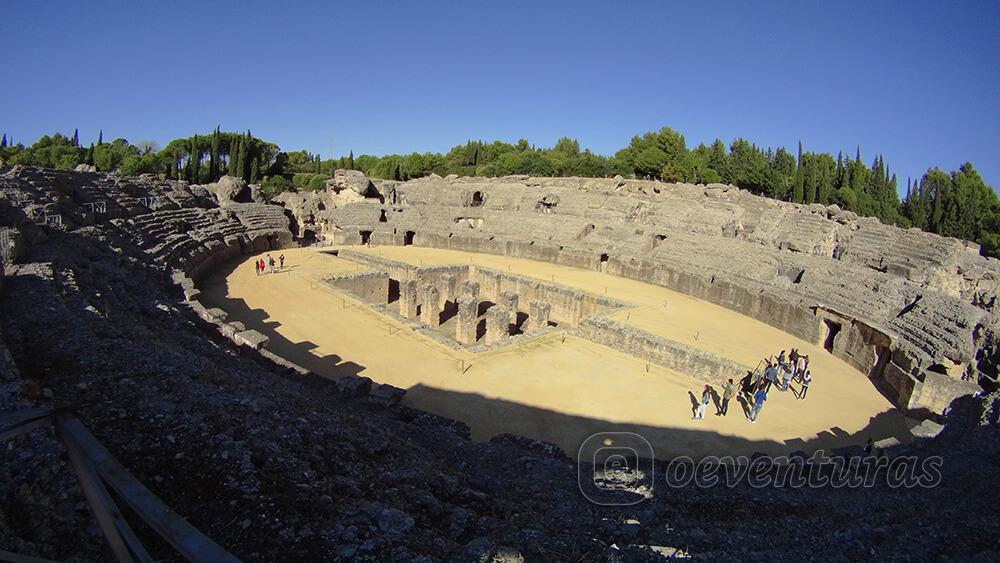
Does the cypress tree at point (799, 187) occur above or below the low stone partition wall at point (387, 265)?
above

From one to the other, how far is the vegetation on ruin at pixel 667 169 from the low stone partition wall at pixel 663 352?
27731 mm

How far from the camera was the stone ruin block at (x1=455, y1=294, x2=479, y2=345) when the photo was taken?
15625 millimetres

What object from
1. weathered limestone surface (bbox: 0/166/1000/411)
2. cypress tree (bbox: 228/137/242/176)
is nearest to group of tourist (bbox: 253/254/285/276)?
weathered limestone surface (bbox: 0/166/1000/411)

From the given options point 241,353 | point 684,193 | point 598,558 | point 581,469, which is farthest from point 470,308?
point 684,193

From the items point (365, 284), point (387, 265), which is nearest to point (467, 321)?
point (365, 284)

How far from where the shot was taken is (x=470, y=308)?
1560 cm

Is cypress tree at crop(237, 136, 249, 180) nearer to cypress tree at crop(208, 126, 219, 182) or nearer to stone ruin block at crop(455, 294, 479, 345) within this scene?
cypress tree at crop(208, 126, 219, 182)

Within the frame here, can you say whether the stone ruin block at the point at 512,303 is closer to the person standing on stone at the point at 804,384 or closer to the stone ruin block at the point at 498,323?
the stone ruin block at the point at 498,323

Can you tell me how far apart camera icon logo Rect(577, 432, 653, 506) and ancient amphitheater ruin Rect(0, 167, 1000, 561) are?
0.28 m

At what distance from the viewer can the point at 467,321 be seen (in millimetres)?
15703

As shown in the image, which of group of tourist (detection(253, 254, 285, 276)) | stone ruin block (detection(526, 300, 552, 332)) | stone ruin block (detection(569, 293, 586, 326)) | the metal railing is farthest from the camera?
group of tourist (detection(253, 254, 285, 276))

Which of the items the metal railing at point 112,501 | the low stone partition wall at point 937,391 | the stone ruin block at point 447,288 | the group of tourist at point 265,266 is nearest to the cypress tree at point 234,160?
the group of tourist at point 265,266

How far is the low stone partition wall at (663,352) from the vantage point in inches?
492

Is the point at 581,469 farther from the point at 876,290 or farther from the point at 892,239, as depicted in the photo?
the point at 892,239
